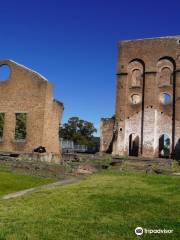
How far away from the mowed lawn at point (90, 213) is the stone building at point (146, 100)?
24.1 meters

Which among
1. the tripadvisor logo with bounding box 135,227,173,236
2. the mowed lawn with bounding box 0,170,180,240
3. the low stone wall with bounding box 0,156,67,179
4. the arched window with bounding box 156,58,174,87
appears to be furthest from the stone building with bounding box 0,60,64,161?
the tripadvisor logo with bounding box 135,227,173,236

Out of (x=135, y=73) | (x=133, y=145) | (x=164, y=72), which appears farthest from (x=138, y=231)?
(x=135, y=73)

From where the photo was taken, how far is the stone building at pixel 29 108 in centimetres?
2544

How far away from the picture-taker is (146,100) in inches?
1409

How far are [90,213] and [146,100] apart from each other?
93.6 feet

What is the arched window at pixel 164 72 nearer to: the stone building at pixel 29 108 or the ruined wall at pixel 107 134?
the ruined wall at pixel 107 134

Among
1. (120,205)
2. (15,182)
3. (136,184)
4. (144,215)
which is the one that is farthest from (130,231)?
(15,182)

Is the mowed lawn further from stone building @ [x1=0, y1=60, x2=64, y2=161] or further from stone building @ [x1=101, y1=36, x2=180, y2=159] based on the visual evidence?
stone building @ [x1=101, y1=36, x2=180, y2=159]

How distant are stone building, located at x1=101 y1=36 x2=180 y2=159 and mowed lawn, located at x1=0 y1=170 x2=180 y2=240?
78.9ft

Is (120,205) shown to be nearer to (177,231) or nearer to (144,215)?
(144,215)

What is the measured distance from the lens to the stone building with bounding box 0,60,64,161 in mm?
25438

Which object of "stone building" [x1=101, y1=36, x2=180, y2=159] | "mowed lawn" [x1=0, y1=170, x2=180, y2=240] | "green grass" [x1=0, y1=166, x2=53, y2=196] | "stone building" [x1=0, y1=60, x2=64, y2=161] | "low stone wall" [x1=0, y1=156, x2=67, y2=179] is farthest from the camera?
"stone building" [x1=101, y1=36, x2=180, y2=159]

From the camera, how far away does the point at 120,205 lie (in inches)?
345

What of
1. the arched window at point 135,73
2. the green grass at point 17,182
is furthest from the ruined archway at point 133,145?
the green grass at point 17,182
